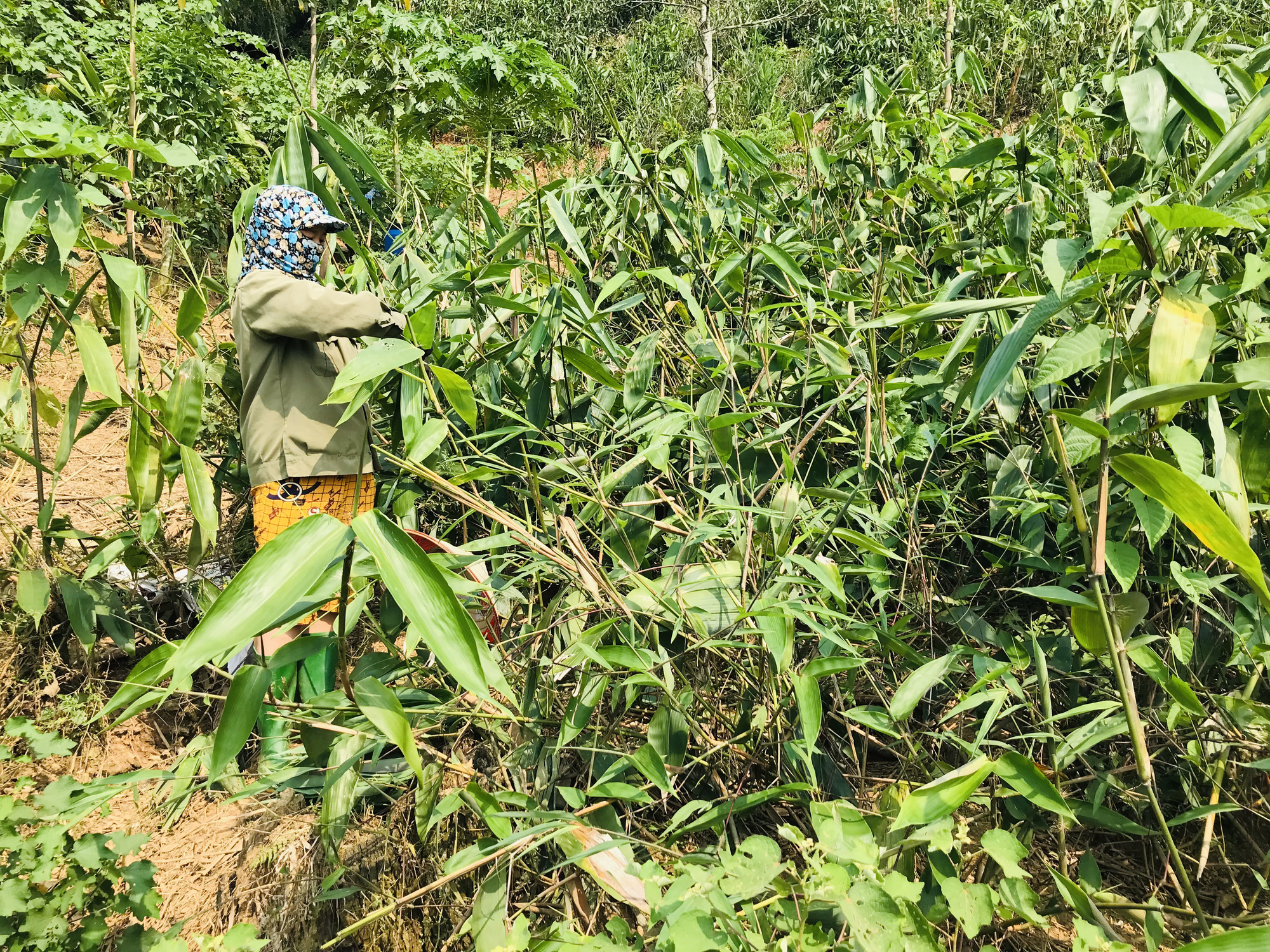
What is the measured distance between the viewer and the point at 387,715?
75 cm

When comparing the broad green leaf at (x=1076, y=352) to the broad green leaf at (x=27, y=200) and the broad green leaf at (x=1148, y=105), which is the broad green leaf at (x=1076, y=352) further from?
the broad green leaf at (x=27, y=200)

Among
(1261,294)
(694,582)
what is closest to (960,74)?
(1261,294)

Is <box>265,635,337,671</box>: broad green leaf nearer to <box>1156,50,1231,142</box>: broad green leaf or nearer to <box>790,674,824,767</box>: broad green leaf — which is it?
<box>790,674,824,767</box>: broad green leaf

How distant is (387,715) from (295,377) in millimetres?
1296

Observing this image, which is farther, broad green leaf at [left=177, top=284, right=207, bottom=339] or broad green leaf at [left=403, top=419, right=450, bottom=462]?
broad green leaf at [left=177, top=284, right=207, bottom=339]

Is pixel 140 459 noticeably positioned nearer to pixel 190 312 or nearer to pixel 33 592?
pixel 190 312

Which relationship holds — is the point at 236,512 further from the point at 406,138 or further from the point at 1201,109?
the point at 1201,109

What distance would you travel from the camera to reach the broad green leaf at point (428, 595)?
0.62 metres

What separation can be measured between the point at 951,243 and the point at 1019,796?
47.9 inches

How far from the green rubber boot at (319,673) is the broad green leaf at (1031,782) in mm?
1399

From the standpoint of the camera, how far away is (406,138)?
114 inches

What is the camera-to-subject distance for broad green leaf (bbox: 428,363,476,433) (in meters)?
1.00

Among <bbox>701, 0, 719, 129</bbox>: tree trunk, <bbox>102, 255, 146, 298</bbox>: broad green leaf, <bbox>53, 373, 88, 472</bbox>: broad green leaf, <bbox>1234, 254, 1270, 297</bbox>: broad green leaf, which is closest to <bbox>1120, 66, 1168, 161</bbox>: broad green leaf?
<bbox>1234, 254, 1270, 297</bbox>: broad green leaf

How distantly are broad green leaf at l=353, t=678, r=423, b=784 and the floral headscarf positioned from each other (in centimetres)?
123
